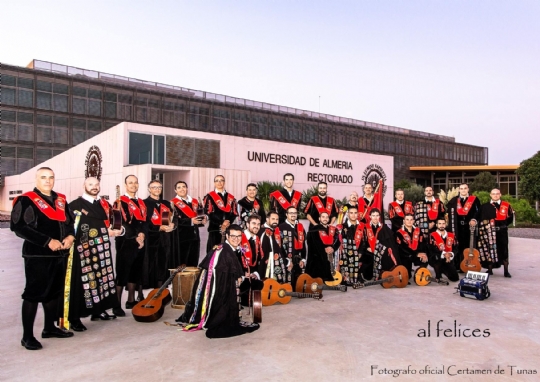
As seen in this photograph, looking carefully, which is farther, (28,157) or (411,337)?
(28,157)

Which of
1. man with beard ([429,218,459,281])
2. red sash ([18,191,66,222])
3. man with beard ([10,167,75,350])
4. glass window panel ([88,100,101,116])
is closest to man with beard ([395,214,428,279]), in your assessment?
man with beard ([429,218,459,281])

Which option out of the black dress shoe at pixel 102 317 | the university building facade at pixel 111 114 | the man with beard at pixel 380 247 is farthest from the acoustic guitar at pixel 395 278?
the university building facade at pixel 111 114

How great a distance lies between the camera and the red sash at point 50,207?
4.46 metres

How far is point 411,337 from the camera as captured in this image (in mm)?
4656

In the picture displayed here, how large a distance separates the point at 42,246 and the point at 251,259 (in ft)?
9.04

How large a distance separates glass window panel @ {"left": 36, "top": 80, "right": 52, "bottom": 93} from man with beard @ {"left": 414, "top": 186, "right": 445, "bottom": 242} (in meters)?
41.1

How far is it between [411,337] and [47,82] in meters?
44.4

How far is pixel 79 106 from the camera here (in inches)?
1679

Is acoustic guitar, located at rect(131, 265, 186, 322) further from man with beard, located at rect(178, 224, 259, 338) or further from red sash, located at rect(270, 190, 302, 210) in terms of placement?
red sash, located at rect(270, 190, 302, 210)

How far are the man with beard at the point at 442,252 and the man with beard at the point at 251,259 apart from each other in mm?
3417

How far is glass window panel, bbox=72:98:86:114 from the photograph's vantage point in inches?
1670

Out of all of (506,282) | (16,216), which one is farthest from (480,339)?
(16,216)

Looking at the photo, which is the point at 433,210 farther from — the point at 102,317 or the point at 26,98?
the point at 26,98

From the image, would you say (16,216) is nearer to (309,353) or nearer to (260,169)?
(309,353)
